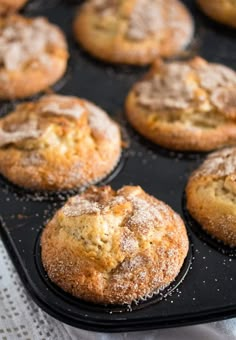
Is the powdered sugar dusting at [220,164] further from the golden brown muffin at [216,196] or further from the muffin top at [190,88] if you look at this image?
the muffin top at [190,88]

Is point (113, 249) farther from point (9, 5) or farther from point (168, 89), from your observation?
point (9, 5)

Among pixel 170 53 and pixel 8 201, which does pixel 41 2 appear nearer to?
pixel 170 53

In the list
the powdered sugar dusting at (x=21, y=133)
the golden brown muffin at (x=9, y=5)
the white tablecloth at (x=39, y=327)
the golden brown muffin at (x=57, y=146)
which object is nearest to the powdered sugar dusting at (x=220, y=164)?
the golden brown muffin at (x=57, y=146)

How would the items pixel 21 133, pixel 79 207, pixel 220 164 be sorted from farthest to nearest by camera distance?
pixel 21 133
pixel 220 164
pixel 79 207

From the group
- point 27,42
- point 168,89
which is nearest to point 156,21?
point 168,89

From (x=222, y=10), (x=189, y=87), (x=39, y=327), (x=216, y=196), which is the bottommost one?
(x=39, y=327)
